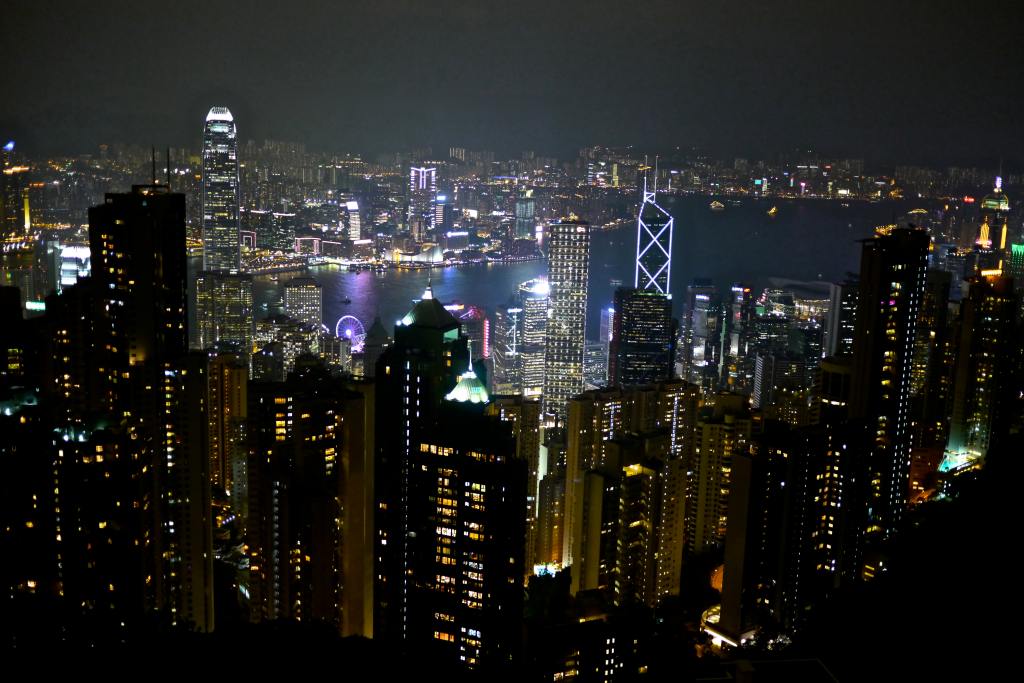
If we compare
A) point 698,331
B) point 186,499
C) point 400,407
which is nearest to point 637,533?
point 400,407

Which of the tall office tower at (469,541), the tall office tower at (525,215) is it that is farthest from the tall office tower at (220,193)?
the tall office tower at (469,541)

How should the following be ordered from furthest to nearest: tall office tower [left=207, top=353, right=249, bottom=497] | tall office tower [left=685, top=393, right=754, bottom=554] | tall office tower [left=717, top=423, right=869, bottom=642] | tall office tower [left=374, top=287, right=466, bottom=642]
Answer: tall office tower [left=685, top=393, right=754, bottom=554]
tall office tower [left=207, top=353, right=249, bottom=497]
tall office tower [left=717, top=423, right=869, bottom=642]
tall office tower [left=374, top=287, right=466, bottom=642]

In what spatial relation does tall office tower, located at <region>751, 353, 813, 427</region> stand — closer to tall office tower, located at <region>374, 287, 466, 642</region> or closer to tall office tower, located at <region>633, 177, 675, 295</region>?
tall office tower, located at <region>633, 177, 675, 295</region>

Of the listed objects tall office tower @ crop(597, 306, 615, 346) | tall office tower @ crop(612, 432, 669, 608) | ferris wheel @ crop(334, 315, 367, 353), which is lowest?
tall office tower @ crop(612, 432, 669, 608)

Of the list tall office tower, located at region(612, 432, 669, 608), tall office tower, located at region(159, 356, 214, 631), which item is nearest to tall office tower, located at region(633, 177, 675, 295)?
tall office tower, located at region(612, 432, 669, 608)

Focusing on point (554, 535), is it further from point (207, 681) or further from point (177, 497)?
point (207, 681)

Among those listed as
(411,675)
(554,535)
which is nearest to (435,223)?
(554,535)
